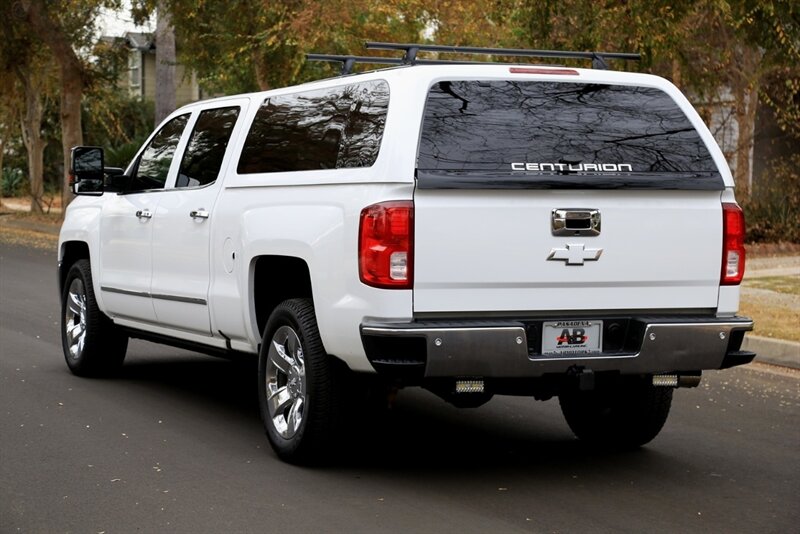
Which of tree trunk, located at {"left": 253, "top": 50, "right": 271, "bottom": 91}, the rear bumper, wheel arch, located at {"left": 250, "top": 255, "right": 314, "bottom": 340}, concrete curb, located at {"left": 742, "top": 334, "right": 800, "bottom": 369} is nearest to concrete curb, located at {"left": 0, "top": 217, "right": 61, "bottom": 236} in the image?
tree trunk, located at {"left": 253, "top": 50, "right": 271, "bottom": 91}

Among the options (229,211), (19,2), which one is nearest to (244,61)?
(19,2)

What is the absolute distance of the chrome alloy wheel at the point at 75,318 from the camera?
1007cm

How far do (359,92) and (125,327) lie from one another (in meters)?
3.34

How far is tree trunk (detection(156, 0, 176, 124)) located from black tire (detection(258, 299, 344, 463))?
2304 cm

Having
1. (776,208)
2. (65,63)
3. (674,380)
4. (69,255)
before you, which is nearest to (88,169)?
(69,255)

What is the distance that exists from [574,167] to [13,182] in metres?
44.3

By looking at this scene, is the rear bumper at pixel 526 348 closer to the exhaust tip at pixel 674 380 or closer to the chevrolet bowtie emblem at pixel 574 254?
the exhaust tip at pixel 674 380

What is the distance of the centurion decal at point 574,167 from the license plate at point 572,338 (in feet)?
2.44

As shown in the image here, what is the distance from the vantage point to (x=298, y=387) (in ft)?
23.6

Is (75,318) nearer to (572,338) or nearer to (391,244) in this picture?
(391,244)

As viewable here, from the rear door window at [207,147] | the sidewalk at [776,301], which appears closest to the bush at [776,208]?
the sidewalk at [776,301]

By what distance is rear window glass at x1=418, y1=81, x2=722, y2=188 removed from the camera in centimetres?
661

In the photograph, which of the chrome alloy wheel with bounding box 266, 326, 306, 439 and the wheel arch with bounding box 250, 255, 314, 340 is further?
the wheel arch with bounding box 250, 255, 314, 340

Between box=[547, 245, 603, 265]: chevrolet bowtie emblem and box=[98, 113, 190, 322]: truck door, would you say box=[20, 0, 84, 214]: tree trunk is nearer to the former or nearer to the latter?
box=[98, 113, 190, 322]: truck door
